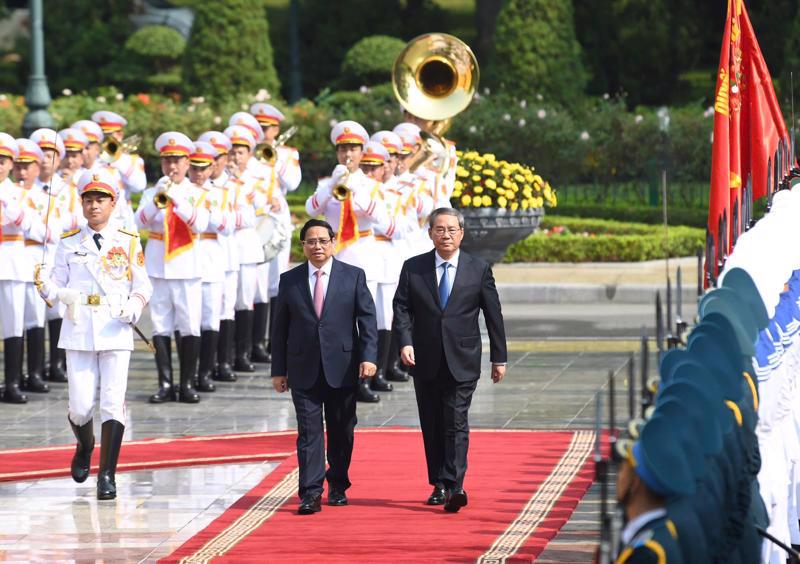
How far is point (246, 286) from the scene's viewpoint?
1487 centimetres

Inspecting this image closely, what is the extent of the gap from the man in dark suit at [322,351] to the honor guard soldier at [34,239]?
3560 mm

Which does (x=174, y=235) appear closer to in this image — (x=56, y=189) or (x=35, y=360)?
(x=56, y=189)

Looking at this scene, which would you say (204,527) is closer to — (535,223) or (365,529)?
(365,529)

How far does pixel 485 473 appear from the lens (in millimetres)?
10547

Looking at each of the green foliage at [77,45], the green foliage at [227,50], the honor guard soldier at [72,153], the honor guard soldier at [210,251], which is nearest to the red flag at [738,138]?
the honor guard soldier at [210,251]

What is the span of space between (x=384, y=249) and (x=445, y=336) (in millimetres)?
4249

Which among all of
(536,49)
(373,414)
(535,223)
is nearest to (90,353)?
(373,414)

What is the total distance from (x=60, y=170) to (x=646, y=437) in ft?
31.6

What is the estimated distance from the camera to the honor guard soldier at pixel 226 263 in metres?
13.9

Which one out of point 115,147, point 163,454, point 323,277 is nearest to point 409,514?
point 323,277

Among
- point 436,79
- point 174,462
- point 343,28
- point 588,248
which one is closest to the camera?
point 174,462

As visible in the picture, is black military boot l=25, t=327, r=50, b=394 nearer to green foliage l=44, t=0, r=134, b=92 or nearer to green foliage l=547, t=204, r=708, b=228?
green foliage l=547, t=204, r=708, b=228

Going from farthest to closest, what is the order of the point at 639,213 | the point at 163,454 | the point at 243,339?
the point at 639,213 → the point at 243,339 → the point at 163,454

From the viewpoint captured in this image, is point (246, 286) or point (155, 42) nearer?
point (246, 286)
